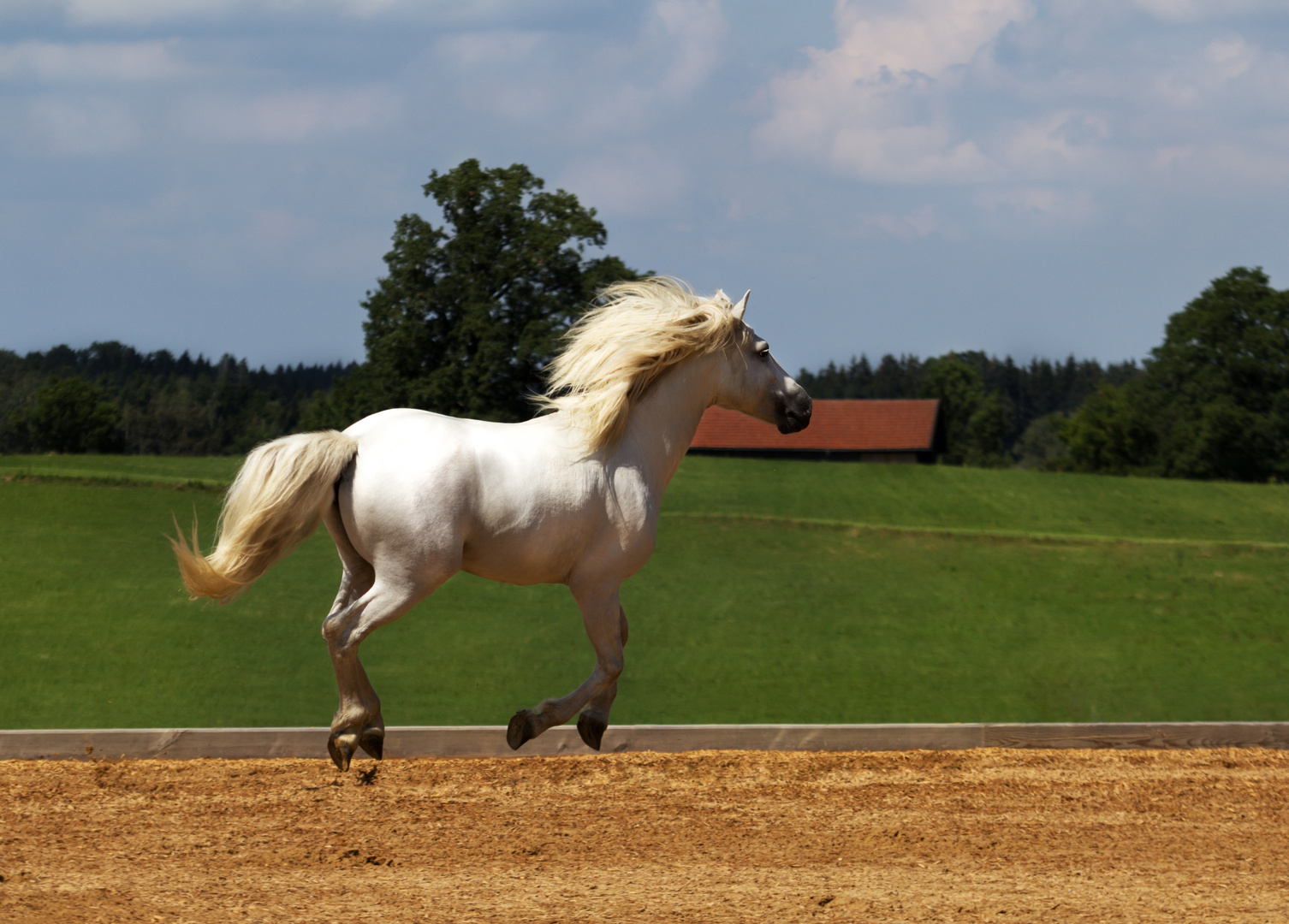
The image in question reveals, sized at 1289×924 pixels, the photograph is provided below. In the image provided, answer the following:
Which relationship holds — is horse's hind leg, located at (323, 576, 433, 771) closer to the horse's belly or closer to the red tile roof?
the horse's belly

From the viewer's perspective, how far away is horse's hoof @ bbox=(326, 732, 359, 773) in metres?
4.57

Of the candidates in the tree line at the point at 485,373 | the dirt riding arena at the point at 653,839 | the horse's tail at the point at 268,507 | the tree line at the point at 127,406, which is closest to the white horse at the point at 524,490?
the horse's tail at the point at 268,507

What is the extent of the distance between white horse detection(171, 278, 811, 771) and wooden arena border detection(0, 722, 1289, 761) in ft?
9.35

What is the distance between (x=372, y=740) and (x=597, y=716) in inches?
37.4

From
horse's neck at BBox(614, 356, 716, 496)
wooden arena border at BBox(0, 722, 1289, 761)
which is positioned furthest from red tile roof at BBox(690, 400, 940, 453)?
horse's neck at BBox(614, 356, 716, 496)

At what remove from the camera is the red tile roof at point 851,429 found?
156 feet

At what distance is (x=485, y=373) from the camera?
2872cm

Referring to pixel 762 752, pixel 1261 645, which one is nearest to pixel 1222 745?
pixel 762 752

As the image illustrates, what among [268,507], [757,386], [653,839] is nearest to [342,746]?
[268,507]

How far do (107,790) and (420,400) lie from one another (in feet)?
78.4

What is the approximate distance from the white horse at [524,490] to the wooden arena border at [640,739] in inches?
112

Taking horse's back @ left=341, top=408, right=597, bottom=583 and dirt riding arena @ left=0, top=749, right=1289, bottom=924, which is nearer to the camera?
dirt riding arena @ left=0, top=749, right=1289, bottom=924

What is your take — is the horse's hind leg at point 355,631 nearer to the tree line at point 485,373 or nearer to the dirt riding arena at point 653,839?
the dirt riding arena at point 653,839

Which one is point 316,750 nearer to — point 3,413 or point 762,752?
point 762,752
